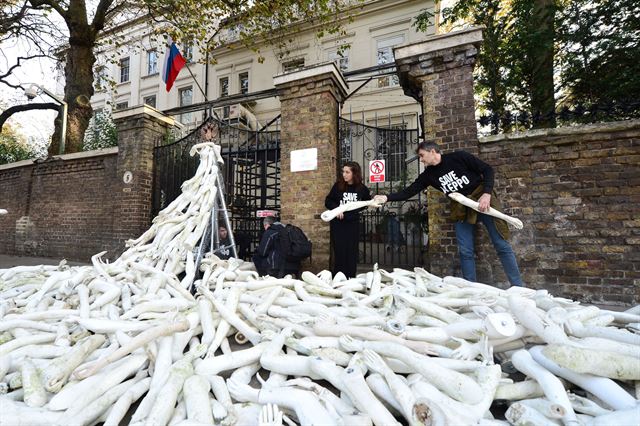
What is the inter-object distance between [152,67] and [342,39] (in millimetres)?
13337

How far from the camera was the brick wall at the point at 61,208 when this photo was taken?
6.31 m

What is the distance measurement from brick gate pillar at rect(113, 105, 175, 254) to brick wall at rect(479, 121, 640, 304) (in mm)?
5964

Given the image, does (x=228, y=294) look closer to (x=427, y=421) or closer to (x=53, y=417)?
(x=53, y=417)

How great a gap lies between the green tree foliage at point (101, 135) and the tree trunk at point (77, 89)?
5.61ft

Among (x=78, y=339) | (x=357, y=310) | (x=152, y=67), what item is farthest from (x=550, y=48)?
(x=152, y=67)

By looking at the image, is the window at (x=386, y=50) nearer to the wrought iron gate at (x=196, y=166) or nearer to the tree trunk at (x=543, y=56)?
the tree trunk at (x=543, y=56)

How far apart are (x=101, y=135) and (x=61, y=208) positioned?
18.9 feet

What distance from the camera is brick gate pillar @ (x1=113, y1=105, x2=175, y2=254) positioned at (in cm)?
579

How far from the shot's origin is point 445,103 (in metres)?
3.80

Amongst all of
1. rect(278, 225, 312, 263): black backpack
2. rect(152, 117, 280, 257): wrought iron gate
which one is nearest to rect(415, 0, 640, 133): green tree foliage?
rect(278, 225, 312, 263): black backpack

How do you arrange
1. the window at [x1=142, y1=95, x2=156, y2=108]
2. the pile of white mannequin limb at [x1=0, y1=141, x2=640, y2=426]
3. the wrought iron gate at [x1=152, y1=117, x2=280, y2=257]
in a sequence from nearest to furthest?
the pile of white mannequin limb at [x1=0, y1=141, x2=640, y2=426]
the wrought iron gate at [x1=152, y1=117, x2=280, y2=257]
the window at [x1=142, y1=95, x2=156, y2=108]

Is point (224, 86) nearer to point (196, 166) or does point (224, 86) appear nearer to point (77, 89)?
point (77, 89)

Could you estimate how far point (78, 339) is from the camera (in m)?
1.17

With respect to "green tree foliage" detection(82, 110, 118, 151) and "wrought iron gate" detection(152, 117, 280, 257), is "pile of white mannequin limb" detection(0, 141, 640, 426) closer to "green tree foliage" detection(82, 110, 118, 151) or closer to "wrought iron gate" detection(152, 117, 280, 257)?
"wrought iron gate" detection(152, 117, 280, 257)
